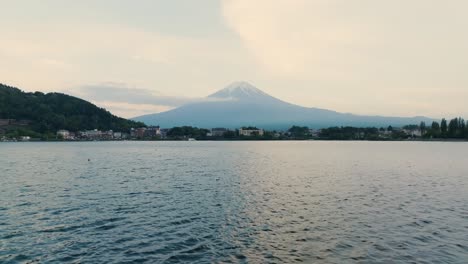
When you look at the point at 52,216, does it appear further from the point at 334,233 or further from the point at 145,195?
the point at 334,233

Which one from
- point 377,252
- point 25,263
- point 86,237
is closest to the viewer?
point 25,263

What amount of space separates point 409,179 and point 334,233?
2813 centimetres

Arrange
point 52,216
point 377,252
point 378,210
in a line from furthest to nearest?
point 378,210
point 52,216
point 377,252

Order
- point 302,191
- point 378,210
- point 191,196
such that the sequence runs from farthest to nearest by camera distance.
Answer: point 302,191, point 191,196, point 378,210

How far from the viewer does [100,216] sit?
22891mm

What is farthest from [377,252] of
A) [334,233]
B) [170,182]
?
[170,182]

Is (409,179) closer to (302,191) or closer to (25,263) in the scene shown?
(302,191)

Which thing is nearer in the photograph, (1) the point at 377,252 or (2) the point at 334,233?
(1) the point at 377,252

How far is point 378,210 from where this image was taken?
25172 mm

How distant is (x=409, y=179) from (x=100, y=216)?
113ft

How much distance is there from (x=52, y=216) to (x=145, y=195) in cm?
866

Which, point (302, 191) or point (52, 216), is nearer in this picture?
point (52, 216)

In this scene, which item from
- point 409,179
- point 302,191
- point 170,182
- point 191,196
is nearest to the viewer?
point 191,196

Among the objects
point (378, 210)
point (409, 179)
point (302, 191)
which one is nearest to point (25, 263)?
point (378, 210)
